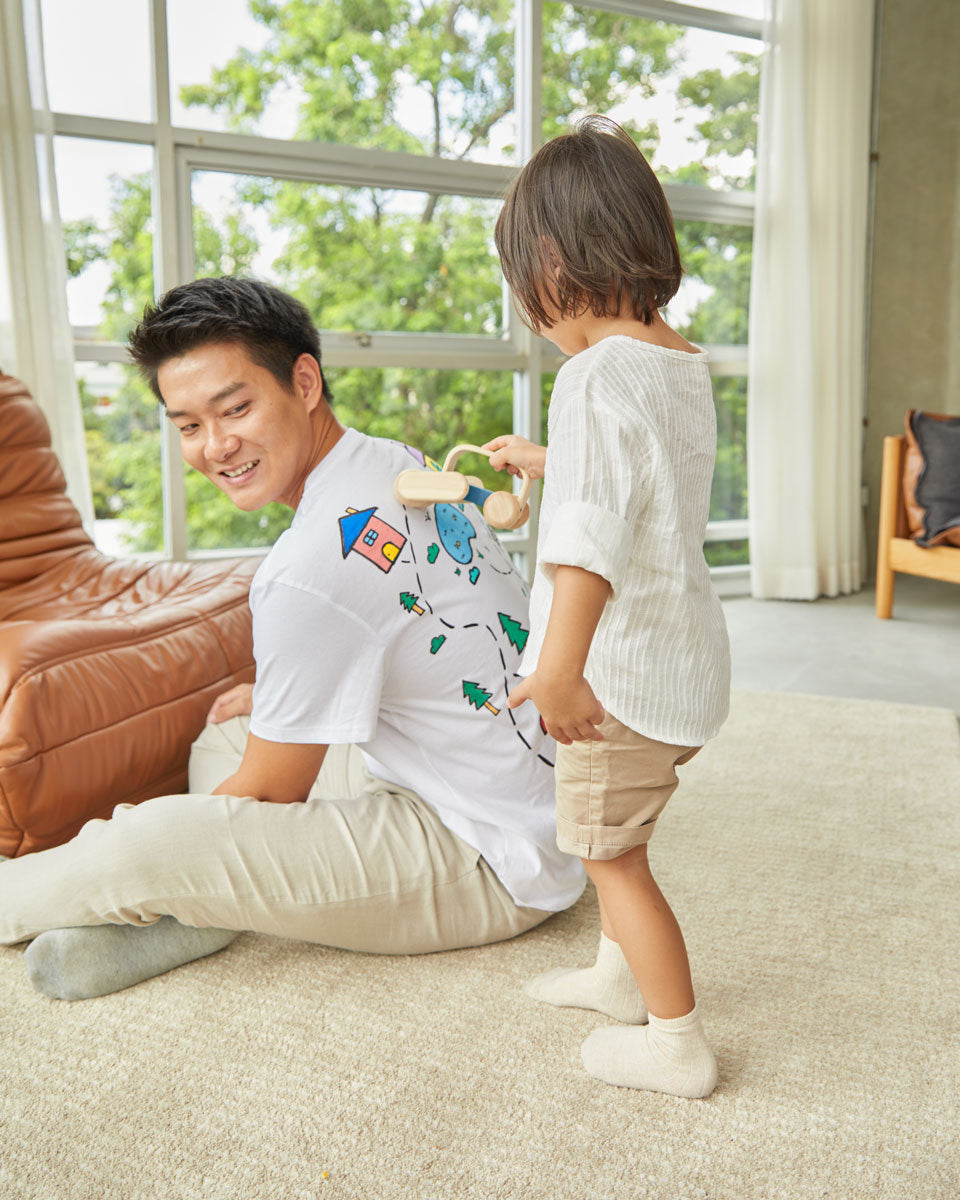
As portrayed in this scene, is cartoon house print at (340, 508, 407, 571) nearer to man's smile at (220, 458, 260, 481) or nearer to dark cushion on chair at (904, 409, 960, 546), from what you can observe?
man's smile at (220, 458, 260, 481)

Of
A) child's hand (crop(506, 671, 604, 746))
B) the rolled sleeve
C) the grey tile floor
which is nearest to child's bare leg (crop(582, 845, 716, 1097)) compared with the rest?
child's hand (crop(506, 671, 604, 746))

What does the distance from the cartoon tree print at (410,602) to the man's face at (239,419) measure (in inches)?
9.1

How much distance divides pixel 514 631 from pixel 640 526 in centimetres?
40

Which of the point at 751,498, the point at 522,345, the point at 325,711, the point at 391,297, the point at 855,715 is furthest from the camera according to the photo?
the point at 751,498

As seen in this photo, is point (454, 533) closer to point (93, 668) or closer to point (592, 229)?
point (592, 229)

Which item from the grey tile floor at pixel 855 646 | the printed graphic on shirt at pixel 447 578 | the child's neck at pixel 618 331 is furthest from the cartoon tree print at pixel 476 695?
the grey tile floor at pixel 855 646

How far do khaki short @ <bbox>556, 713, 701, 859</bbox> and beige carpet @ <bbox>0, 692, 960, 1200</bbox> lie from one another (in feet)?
1.01

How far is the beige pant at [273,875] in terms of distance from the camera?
127 cm

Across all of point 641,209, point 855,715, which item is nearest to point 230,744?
point 641,209

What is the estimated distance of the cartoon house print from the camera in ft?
4.04

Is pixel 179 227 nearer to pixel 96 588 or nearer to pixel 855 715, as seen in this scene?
pixel 96 588

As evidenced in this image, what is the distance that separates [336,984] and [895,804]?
1206 mm

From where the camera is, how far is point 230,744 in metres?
1.69

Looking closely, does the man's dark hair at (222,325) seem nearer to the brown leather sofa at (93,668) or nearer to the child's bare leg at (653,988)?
the brown leather sofa at (93,668)
